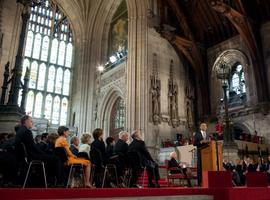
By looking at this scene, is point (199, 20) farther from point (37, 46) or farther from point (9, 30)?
point (37, 46)

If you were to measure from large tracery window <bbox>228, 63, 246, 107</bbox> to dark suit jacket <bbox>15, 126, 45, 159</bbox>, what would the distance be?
1367 centimetres

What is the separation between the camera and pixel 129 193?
4.05m

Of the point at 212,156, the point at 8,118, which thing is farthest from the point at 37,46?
the point at 212,156

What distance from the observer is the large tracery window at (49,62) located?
24156 mm

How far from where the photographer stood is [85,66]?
2331cm

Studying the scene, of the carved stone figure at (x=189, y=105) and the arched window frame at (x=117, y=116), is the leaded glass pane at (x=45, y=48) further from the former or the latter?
the carved stone figure at (x=189, y=105)

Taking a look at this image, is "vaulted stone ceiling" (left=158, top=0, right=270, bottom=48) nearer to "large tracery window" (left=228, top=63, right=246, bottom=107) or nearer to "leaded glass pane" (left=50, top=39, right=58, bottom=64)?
"large tracery window" (left=228, top=63, right=246, bottom=107)

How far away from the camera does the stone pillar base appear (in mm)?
9500

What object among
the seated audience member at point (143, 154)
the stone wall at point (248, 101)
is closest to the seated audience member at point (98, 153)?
the seated audience member at point (143, 154)

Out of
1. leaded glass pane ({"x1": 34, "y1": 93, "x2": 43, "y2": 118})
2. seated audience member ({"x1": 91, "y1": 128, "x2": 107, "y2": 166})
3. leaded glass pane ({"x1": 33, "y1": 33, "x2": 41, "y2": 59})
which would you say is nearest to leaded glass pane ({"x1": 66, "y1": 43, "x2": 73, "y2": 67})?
leaded glass pane ({"x1": 33, "y1": 33, "x2": 41, "y2": 59})

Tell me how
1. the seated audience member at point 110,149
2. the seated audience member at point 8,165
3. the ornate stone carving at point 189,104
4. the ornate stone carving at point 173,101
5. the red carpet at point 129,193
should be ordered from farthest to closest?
the ornate stone carving at point 189,104, the ornate stone carving at point 173,101, the seated audience member at point 110,149, the seated audience member at point 8,165, the red carpet at point 129,193

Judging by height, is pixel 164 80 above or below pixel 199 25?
below

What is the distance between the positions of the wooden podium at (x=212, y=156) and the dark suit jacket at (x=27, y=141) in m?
3.82

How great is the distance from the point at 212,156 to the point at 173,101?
10.7 m
